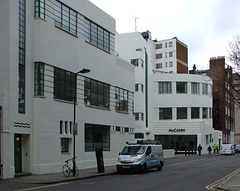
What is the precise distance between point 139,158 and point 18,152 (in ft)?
24.5

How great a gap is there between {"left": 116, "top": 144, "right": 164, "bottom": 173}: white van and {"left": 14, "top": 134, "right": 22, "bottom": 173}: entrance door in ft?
20.2

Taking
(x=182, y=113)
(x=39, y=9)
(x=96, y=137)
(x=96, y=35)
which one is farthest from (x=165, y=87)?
(x=39, y=9)

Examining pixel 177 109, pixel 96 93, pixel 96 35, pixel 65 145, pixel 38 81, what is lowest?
pixel 65 145

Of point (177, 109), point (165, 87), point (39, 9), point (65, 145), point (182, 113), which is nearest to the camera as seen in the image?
point (39, 9)

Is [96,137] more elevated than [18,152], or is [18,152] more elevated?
[96,137]

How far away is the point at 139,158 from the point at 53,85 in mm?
7184

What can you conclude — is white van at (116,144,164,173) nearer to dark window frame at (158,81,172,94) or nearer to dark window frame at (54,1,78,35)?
dark window frame at (54,1,78,35)

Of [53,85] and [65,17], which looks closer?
[53,85]

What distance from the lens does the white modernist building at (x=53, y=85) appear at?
20109mm

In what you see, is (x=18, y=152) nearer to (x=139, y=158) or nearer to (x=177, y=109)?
(x=139, y=158)

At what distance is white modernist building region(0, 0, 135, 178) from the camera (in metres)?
20.1

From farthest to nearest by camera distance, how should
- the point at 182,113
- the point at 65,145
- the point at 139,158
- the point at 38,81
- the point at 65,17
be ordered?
the point at 182,113 → the point at 65,17 → the point at 65,145 → the point at 139,158 → the point at 38,81

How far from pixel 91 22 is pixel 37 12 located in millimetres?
6863

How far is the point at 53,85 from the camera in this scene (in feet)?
77.0
